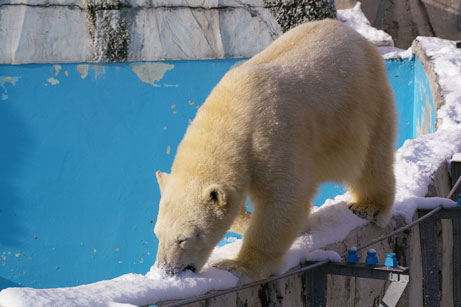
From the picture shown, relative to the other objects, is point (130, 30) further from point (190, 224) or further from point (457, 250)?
point (190, 224)

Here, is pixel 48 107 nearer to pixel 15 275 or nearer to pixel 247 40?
pixel 15 275

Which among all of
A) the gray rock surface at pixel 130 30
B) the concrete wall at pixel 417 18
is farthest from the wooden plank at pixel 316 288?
the concrete wall at pixel 417 18

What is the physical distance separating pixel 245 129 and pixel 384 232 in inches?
42.8

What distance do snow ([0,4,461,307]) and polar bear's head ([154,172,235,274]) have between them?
0.06 meters

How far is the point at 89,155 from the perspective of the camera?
269 inches

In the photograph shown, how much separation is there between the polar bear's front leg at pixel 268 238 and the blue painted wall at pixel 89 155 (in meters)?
4.19

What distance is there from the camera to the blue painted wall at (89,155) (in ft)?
21.2

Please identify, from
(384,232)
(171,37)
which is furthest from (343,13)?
(384,232)

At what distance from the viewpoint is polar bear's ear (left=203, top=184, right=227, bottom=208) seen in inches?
85.3

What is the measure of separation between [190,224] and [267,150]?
0.40 m

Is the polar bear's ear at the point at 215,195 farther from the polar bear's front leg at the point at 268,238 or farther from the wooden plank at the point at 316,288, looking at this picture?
the wooden plank at the point at 316,288

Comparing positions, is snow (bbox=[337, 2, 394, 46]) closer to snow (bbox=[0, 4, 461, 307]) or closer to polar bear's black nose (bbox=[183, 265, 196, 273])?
snow (bbox=[0, 4, 461, 307])

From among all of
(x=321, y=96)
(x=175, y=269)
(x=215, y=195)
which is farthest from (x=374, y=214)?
(x=175, y=269)

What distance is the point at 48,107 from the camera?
6898 mm
